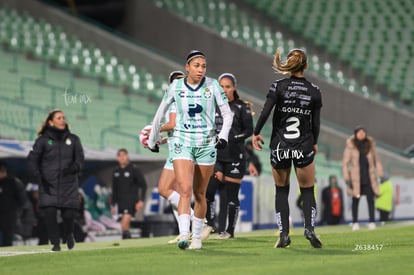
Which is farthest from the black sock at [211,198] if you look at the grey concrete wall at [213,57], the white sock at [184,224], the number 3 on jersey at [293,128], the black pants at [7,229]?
the grey concrete wall at [213,57]

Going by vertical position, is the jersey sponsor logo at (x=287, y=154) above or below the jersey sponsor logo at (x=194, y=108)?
below

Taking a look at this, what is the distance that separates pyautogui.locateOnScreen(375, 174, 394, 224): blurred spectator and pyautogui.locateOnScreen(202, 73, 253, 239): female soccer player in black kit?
40.3 ft

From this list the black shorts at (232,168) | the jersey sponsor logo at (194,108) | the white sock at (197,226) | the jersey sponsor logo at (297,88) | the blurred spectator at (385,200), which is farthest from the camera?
the blurred spectator at (385,200)

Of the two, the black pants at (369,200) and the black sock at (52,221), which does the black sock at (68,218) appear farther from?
the black pants at (369,200)

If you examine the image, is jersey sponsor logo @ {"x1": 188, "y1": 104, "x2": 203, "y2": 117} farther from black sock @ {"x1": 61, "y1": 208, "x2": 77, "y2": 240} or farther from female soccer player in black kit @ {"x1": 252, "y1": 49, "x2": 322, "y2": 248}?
black sock @ {"x1": 61, "y1": 208, "x2": 77, "y2": 240}

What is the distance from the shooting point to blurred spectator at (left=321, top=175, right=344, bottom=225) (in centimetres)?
2855

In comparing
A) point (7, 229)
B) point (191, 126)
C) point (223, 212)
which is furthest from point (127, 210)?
point (191, 126)

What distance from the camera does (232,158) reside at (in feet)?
55.4

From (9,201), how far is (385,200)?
1107cm

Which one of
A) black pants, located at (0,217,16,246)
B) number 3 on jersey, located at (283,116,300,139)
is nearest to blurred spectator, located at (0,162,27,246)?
black pants, located at (0,217,16,246)

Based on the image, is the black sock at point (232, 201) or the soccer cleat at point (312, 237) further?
the black sock at point (232, 201)

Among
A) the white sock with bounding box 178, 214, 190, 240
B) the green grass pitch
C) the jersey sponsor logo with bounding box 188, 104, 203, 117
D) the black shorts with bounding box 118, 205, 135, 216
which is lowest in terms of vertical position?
the green grass pitch

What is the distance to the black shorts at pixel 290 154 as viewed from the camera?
13180 millimetres

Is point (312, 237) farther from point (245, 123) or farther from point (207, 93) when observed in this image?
point (245, 123)
